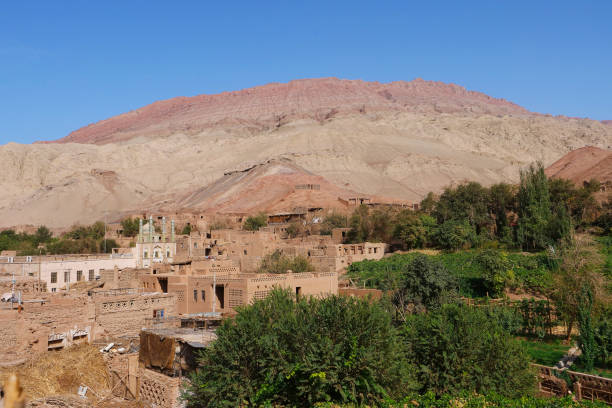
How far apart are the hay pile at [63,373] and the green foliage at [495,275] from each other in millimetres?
20086

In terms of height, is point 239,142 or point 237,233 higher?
point 239,142

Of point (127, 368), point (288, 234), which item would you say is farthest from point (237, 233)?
point (127, 368)

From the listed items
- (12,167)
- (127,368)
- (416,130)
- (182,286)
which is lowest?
(127,368)

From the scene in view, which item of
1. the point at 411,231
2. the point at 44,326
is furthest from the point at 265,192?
the point at 44,326

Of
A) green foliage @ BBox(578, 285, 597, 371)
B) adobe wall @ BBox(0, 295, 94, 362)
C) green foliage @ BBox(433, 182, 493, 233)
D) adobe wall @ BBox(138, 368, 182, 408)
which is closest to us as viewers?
adobe wall @ BBox(138, 368, 182, 408)

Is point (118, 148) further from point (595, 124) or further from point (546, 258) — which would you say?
point (595, 124)

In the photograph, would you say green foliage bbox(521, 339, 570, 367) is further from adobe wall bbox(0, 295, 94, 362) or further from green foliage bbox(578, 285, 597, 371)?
adobe wall bbox(0, 295, 94, 362)

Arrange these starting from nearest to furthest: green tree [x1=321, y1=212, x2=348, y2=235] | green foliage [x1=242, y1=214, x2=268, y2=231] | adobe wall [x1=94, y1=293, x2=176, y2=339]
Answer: adobe wall [x1=94, y1=293, x2=176, y2=339] < green tree [x1=321, y1=212, x2=348, y2=235] < green foliage [x1=242, y1=214, x2=268, y2=231]

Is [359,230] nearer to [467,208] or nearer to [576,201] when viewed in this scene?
[467,208]

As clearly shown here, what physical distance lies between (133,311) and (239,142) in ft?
391

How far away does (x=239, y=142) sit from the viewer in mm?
137375

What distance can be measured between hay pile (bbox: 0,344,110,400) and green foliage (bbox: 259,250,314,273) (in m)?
16.3

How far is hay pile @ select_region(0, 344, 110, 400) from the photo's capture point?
1527 centimetres

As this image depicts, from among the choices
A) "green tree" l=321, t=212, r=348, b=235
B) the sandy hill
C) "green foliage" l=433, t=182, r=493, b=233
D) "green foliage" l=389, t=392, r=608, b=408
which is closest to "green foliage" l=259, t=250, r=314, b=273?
"green foliage" l=433, t=182, r=493, b=233
